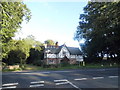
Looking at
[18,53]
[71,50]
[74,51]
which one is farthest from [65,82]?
[74,51]

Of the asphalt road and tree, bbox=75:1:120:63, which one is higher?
tree, bbox=75:1:120:63

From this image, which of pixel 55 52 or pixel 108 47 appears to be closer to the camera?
pixel 108 47

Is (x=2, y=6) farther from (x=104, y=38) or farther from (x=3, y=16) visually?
(x=104, y=38)

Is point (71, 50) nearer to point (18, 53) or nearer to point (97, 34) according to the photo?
point (97, 34)

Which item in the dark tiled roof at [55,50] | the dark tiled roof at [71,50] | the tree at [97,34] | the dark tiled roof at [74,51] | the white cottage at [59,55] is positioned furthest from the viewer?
the dark tiled roof at [74,51]

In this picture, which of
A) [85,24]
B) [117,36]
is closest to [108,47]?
[117,36]

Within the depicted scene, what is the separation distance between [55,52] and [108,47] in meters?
16.4

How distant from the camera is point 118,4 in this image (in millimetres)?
13172

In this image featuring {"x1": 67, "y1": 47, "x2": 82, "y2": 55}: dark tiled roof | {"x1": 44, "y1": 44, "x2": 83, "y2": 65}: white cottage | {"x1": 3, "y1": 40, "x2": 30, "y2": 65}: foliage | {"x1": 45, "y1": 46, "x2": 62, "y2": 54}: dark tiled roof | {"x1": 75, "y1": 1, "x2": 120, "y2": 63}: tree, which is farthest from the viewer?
{"x1": 67, "y1": 47, "x2": 82, "y2": 55}: dark tiled roof

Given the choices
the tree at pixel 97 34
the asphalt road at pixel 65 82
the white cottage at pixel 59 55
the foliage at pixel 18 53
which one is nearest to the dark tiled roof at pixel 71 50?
the white cottage at pixel 59 55

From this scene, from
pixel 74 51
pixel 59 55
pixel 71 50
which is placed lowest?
pixel 59 55

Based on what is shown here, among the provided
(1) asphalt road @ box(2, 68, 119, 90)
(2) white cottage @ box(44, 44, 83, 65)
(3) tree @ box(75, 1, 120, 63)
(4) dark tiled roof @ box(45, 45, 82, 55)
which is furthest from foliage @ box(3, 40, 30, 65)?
(1) asphalt road @ box(2, 68, 119, 90)

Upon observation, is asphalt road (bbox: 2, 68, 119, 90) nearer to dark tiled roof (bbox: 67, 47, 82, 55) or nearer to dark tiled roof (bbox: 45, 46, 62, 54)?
dark tiled roof (bbox: 45, 46, 62, 54)

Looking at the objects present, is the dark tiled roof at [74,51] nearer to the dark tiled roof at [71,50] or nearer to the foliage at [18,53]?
the dark tiled roof at [71,50]
